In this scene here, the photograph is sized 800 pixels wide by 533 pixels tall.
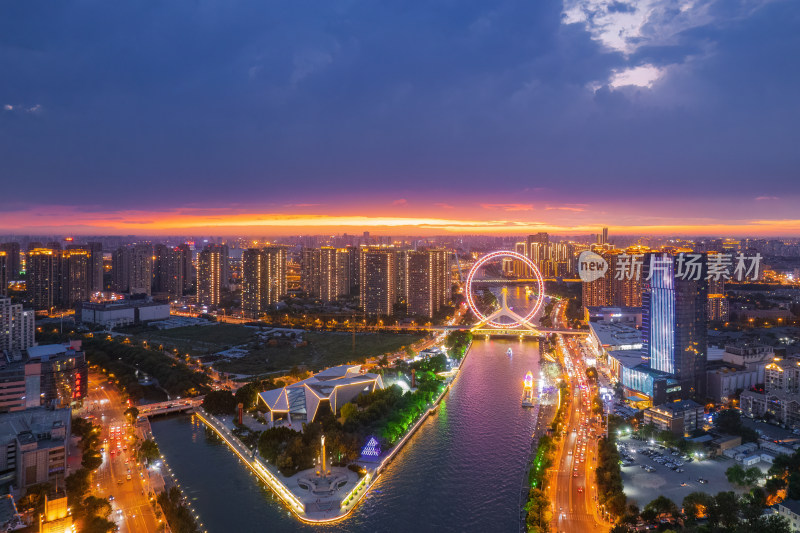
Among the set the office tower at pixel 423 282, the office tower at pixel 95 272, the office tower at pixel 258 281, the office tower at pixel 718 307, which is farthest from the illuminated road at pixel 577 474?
the office tower at pixel 95 272

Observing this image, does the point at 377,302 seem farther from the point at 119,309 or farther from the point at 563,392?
the point at 563,392

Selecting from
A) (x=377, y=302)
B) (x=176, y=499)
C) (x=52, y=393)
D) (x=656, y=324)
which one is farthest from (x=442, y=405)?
(x=377, y=302)

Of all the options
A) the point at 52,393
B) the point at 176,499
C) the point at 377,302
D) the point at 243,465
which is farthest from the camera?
the point at 377,302

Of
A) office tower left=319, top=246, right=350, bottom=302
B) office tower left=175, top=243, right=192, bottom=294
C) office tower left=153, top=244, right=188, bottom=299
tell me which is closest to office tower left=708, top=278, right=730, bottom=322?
office tower left=319, top=246, right=350, bottom=302

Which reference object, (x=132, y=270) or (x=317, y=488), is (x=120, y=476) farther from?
(x=132, y=270)

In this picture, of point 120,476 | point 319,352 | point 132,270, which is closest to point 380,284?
point 319,352

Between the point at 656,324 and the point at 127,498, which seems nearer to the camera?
the point at 127,498
